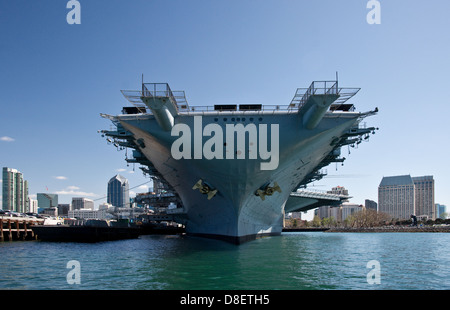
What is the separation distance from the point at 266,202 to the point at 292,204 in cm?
2661

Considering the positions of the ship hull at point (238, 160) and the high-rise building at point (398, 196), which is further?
the high-rise building at point (398, 196)

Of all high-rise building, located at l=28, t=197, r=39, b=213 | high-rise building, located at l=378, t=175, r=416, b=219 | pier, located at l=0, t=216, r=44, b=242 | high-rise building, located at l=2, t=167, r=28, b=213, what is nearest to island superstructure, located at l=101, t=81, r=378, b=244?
pier, located at l=0, t=216, r=44, b=242

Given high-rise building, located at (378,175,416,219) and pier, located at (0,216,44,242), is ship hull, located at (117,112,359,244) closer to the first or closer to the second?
pier, located at (0,216,44,242)

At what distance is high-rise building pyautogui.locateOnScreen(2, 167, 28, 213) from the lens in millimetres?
112375

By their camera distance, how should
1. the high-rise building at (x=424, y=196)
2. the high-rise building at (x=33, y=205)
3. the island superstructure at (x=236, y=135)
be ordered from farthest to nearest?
1. the high-rise building at (x=33, y=205)
2. the high-rise building at (x=424, y=196)
3. the island superstructure at (x=236, y=135)

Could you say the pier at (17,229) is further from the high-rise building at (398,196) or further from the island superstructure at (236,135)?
the high-rise building at (398,196)

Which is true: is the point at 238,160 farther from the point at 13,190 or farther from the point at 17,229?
the point at 13,190

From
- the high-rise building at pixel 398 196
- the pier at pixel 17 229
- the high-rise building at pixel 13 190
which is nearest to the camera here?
the pier at pixel 17 229

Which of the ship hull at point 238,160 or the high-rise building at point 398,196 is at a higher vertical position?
the ship hull at point 238,160

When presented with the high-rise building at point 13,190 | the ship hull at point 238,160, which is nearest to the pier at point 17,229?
the ship hull at point 238,160

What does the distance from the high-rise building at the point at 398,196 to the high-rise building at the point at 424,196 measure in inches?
131

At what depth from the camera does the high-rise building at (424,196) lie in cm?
13600
